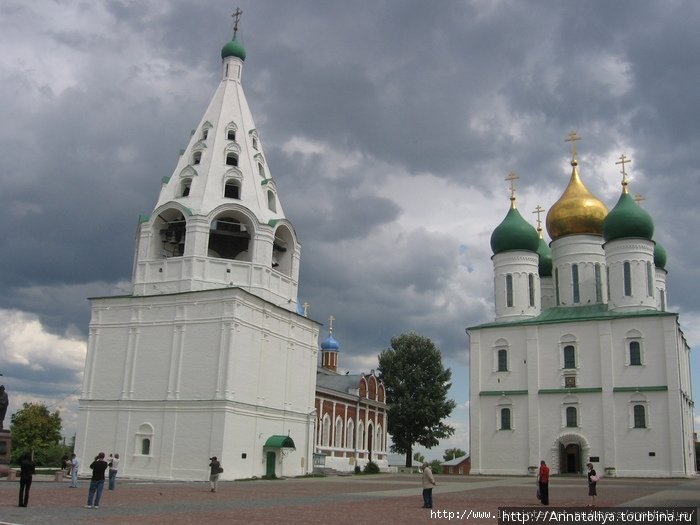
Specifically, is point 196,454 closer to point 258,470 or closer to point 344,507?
point 258,470

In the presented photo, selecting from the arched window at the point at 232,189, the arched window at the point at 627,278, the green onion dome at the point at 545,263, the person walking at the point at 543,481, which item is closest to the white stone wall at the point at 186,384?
the arched window at the point at 232,189

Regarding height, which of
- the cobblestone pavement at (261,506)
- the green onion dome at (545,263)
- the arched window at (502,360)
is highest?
the green onion dome at (545,263)

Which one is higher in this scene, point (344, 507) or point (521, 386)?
point (521, 386)

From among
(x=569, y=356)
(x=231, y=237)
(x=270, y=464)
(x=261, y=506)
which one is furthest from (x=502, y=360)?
(x=261, y=506)

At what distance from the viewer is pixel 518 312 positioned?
142 ft

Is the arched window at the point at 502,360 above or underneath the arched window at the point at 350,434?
above

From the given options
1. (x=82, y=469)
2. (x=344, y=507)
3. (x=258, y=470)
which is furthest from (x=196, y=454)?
(x=344, y=507)

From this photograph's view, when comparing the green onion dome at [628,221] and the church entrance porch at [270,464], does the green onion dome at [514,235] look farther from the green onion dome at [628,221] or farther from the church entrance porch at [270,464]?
the church entrance porch at [270,464]

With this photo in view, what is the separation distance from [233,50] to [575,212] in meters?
23.0

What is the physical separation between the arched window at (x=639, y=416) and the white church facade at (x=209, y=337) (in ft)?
55.8

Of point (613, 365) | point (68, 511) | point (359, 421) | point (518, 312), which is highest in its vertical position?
point (518, 312)

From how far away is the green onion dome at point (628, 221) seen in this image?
40.1m

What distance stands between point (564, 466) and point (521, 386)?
15.7 ft

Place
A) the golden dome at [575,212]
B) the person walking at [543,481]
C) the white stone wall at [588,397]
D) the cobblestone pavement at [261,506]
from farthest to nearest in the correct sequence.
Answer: the golden dome at [575,212] < the white stone wall at [588,397] < the person walking at [543,481] < the cobblestone pavement at [261,506]
